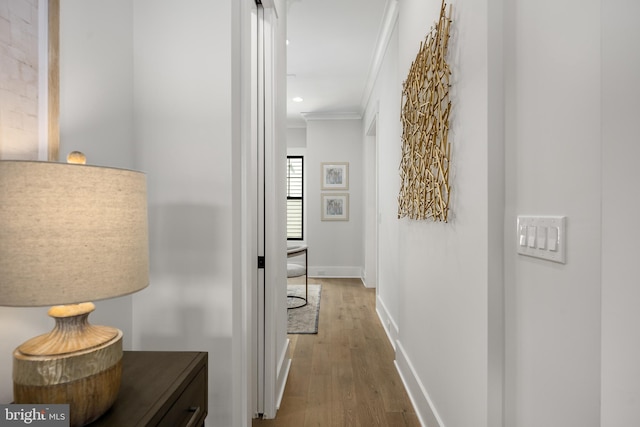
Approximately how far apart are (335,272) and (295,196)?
1696 millimetres

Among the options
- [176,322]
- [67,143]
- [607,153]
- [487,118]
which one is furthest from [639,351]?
[67,143]

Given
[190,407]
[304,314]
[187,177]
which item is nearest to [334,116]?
[304,314]

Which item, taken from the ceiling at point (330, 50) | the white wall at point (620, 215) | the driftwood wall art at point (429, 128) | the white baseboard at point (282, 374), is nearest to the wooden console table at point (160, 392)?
the white wall at point (620, 215)

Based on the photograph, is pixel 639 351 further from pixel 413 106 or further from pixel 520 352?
pixel 413 106

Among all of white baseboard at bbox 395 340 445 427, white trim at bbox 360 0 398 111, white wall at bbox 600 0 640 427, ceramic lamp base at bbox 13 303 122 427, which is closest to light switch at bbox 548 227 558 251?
white wall at bbox 600 0 640 427

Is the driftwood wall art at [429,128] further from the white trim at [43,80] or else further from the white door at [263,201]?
the white trim at [43,80]

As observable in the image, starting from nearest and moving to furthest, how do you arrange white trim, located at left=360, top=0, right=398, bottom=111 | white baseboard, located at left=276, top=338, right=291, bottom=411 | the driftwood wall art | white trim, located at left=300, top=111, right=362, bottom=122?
the driftwood wall art, white baseboard, located at left=276, top=338, right=291, bottom=411, white trim, located at left=360, top=0, right=398, bottom=111, white trim, located at left=300, top=111, right=362, bottom=122

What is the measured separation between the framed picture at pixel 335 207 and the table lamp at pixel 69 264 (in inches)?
220

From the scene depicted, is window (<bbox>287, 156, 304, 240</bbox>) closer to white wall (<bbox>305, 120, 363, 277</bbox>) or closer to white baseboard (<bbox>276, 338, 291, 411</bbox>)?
white wall (<bbox>305, 120, 363, 277</bbox>)

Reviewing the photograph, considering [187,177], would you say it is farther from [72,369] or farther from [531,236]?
[531,236]

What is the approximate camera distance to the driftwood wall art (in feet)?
5.35

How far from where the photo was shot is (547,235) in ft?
3.16

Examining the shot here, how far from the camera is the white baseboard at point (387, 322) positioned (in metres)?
3.18

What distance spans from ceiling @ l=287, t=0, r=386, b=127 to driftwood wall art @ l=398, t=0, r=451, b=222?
1263mm
